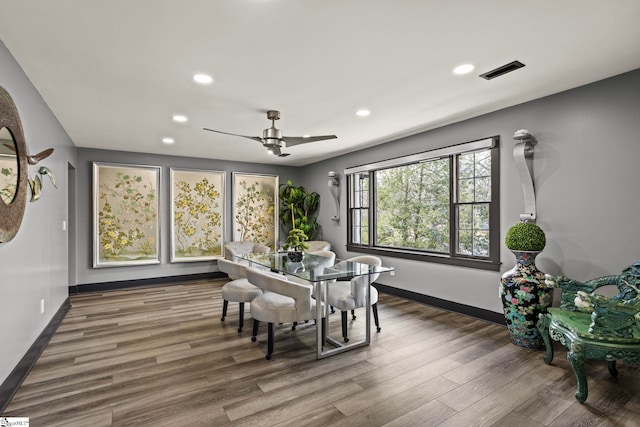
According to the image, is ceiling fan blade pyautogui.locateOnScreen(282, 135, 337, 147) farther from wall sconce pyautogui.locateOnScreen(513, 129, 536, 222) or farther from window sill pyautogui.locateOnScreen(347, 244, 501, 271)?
window sill pyautogui.locateOnScreen(347, 244, 501, 271)

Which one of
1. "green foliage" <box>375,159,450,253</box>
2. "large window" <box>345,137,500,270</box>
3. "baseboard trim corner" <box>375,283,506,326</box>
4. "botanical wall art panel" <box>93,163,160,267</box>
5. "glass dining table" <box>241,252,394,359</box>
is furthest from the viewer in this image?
"botanical wall art panel" <box>93,163,160,267</box>

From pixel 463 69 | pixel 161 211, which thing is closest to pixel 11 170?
pixel 463 69

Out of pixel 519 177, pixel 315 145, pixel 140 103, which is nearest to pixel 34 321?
pixel 140 103

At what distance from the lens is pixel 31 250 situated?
9.42ft

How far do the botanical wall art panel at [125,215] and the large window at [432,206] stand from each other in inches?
148

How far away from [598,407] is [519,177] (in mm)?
2228

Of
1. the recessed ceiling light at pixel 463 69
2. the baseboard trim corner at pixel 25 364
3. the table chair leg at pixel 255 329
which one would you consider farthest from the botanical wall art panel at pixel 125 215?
the recessed ceiling light at pixel 463 69

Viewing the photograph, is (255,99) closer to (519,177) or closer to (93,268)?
(519,177)

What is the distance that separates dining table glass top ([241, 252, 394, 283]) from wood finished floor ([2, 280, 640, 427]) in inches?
29.1

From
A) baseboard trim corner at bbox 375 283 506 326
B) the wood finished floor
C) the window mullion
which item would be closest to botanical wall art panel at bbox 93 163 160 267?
the wood finished floor

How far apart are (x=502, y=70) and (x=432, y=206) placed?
2363 millimetres

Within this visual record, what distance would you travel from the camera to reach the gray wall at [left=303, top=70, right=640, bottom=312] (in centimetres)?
287

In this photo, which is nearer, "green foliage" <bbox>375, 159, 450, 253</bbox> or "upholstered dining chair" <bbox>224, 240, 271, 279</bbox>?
"green foliage" <bbox>375, 159, 450, 253</bbox>

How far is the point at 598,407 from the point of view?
87.2 inches
